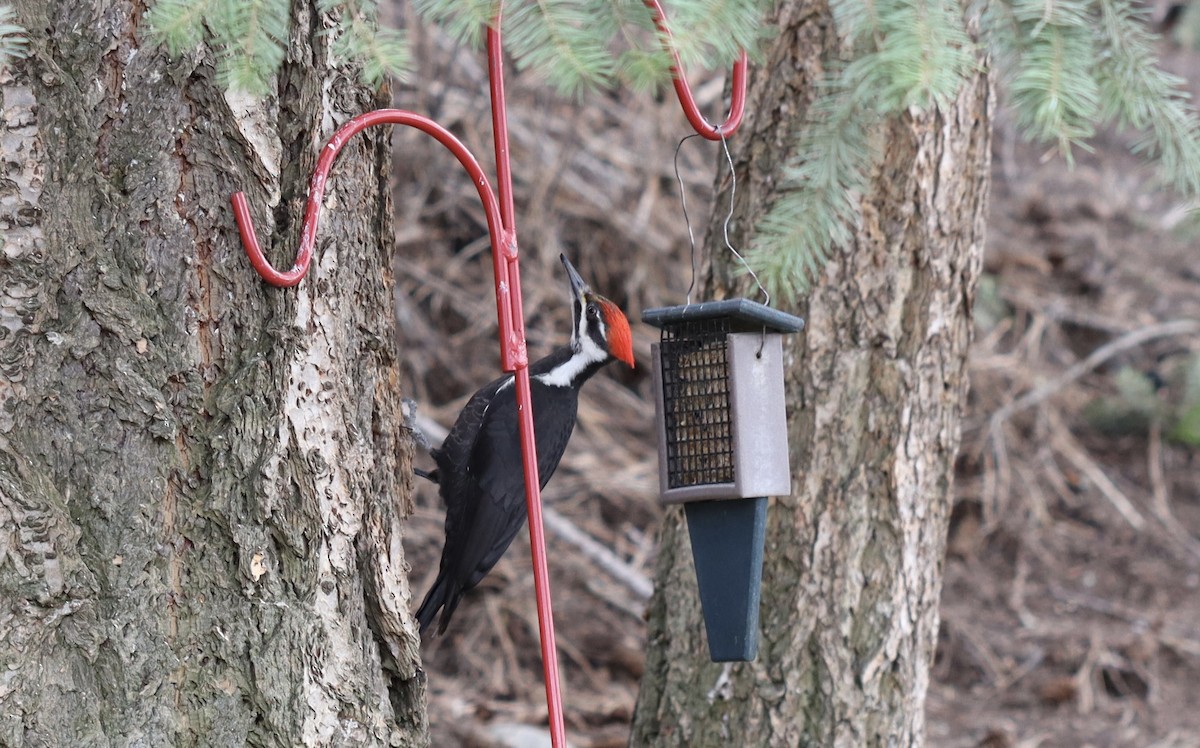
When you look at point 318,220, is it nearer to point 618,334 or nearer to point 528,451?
point 528,451

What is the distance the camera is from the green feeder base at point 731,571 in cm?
199

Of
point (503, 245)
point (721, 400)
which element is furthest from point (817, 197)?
point (503, 245)

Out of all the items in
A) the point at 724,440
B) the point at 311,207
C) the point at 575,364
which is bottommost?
the point at 724,440

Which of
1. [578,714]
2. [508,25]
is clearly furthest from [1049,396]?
[508,25]

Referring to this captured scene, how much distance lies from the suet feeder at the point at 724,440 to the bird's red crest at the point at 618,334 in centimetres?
55

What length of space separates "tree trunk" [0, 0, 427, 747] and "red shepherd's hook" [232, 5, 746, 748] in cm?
7

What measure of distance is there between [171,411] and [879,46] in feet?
3.60

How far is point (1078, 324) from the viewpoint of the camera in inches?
256

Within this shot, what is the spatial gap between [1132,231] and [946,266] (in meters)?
4.89

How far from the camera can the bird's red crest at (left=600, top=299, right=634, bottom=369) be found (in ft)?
9.19

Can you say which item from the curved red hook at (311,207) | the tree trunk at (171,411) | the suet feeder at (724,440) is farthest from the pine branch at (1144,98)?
the tree trunk at (171,411)

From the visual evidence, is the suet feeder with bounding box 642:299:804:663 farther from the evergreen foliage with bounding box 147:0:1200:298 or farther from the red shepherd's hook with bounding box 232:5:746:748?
the evergreen foliage with bounding box 147:0:1200:298

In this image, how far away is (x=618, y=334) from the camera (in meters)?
2.82

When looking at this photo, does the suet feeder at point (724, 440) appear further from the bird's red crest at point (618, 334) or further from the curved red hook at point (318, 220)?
the bird's red crest at point (618, 334)
